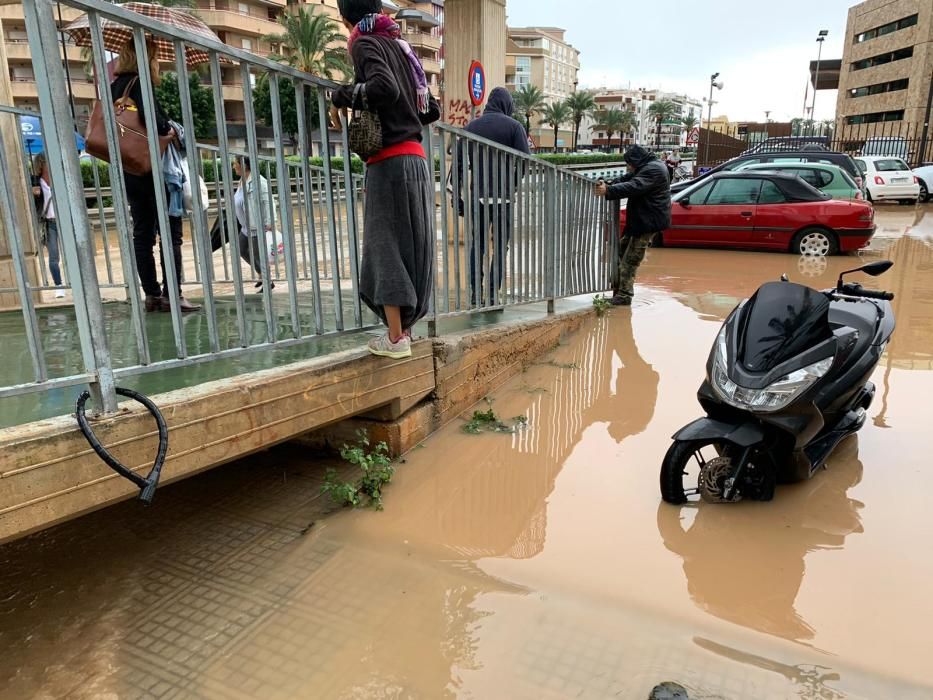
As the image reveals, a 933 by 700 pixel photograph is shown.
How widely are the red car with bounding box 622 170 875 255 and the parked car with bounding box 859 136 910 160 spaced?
22208mm

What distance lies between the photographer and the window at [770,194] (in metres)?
11.4

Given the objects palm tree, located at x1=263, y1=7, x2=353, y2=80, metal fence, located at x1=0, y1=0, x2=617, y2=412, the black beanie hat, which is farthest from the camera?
palm tree, located at x1=263, y1=7, x2=353, y2=80

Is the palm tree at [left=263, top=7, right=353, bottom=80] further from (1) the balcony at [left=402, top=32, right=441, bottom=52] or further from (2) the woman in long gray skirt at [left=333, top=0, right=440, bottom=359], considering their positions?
(2) the woman in long gray skirt at [left=333, top=0, right=440, bottom=359]

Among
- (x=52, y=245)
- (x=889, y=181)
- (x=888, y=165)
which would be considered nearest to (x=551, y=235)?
(x=52, y=245)

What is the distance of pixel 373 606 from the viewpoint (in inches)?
109

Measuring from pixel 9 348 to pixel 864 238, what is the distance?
11.7 meters

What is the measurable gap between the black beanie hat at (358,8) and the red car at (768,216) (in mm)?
8899

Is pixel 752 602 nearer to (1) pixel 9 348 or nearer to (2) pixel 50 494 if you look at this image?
(2) pixel 50 494

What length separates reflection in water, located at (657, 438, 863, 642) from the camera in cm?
269

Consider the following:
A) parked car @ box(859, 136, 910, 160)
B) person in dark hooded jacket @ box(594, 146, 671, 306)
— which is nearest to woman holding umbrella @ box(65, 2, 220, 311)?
person in dark hooded jacket @ box(594, 146, 671, 306)

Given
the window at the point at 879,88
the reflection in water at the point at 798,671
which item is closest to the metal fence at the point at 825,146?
the window at the point at 879,88

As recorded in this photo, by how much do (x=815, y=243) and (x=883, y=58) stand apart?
48.3 m

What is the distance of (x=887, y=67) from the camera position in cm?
4722

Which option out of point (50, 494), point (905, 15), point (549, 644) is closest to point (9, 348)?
point (50, 494)
